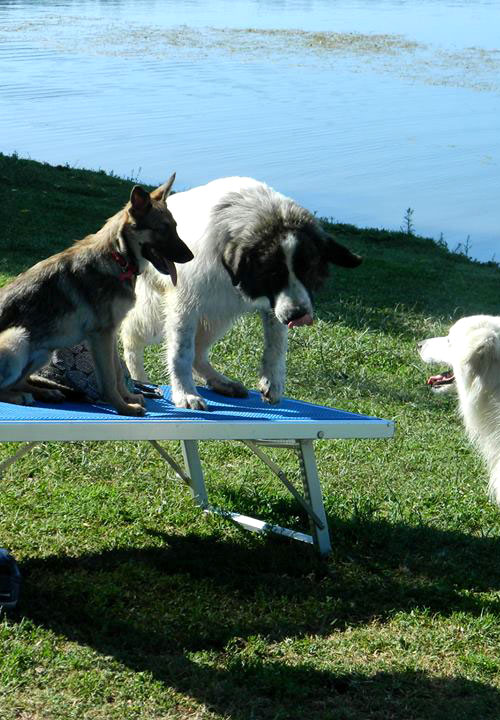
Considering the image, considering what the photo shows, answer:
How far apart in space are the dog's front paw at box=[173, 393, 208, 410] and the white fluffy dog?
53.3 inches

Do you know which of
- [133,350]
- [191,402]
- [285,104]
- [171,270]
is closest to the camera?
[171,270]

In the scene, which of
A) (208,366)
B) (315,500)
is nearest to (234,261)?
(208,366)

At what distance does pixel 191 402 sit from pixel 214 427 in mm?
736

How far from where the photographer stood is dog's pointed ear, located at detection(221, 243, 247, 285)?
184 inches

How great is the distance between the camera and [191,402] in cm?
504

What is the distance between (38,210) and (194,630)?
9242 millimetres

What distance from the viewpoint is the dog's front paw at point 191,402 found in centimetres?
503

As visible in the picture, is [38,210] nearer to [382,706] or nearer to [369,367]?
[369,367]

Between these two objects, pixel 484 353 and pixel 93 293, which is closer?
pixel 93 293

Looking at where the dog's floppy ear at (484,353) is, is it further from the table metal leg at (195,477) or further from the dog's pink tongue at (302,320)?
the table metal leg at (195,477)

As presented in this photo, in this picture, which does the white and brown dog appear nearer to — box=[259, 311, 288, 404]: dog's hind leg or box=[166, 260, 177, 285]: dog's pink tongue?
box=[259, 311, 288, 404]: dog's hind leg

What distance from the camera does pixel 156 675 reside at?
13.3ft

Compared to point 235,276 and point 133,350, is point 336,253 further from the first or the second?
point 133,350

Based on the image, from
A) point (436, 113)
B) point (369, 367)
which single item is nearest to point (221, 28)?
point (436, 113)
